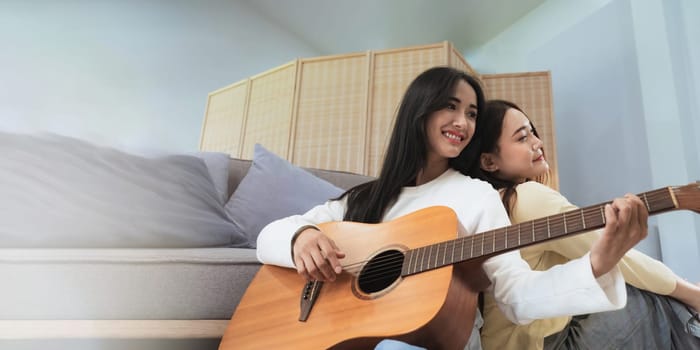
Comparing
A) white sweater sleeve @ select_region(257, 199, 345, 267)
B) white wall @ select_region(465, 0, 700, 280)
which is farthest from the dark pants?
white wall @ select_region(465, 0, 700, 280)

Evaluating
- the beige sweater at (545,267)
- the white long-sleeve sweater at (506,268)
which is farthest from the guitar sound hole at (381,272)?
the beige sweater at (545,267)

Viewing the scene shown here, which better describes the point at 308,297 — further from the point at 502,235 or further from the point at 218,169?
the point at 218,169

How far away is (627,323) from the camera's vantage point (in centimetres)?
77

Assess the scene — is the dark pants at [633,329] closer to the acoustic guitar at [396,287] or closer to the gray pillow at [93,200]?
the acoustic guitar at [396,287]

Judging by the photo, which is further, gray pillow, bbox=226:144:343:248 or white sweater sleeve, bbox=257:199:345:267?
gray pillow, bbox=226:144:343:248

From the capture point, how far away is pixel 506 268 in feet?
2.30

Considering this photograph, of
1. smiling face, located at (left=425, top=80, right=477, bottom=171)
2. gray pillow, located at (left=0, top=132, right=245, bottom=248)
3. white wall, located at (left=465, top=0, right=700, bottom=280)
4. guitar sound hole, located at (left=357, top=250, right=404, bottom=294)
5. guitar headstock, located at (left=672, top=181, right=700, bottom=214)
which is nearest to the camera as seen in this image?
guitar headstock, located at (left=672, top=181, right=700, bottom=214)

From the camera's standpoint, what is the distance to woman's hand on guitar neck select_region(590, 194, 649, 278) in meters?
0.54

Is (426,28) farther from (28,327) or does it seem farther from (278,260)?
(28,327)

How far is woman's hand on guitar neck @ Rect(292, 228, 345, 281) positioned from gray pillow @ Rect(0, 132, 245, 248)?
1.44 ft

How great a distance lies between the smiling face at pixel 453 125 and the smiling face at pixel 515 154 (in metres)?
0.12

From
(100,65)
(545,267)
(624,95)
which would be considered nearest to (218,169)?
(100,65)

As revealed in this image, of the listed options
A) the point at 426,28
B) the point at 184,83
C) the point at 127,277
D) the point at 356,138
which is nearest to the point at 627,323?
the point at 127,277

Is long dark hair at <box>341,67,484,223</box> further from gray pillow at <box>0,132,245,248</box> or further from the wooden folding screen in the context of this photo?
the wooden folding screen
